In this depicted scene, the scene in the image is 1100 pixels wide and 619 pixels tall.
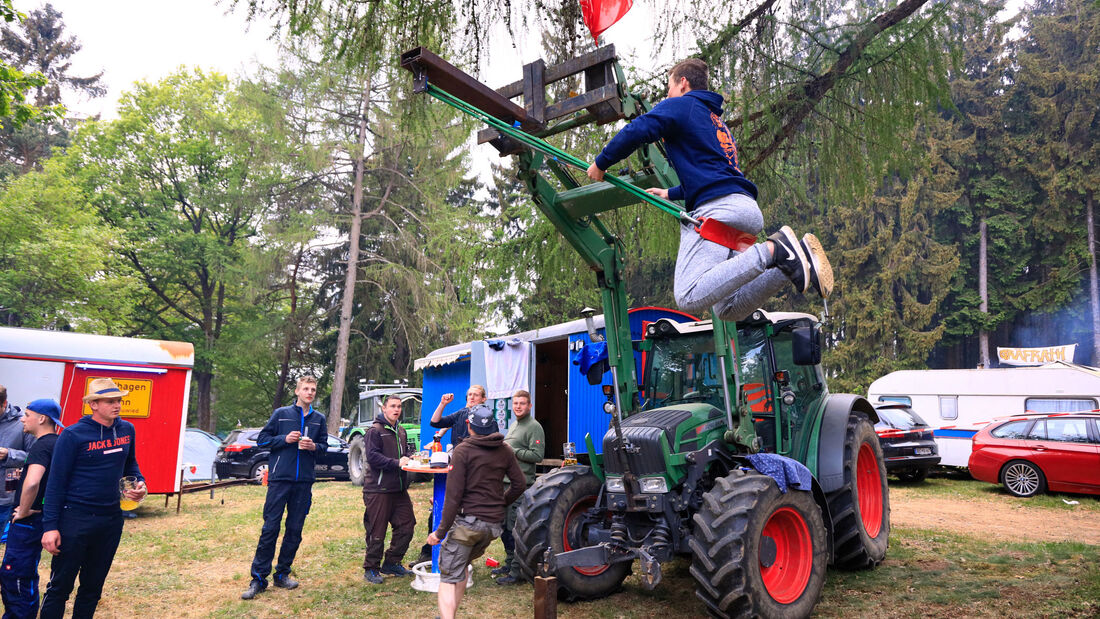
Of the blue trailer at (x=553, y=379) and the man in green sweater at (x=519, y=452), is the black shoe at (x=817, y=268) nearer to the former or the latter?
the man in green sweater at (x=519, y=452)

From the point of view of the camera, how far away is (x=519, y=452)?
22.7ft

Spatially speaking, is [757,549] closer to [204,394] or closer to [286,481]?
[286,481]

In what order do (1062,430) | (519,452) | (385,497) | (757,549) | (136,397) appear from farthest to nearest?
1. (1062,430)
2. (136,397)
3. (385,497)
4. (519,452)
5. (757,549)

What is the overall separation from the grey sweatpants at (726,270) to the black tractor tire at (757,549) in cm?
181

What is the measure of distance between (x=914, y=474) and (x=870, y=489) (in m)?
8.29

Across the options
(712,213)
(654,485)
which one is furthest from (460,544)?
(712,213)

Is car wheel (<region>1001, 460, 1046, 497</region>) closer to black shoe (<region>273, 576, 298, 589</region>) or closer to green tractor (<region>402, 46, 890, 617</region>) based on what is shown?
green tractor (<region>402, 46, 890, 617</region>)

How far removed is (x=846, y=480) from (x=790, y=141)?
3096mm

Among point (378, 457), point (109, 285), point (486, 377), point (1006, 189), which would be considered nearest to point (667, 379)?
point (378, 457)

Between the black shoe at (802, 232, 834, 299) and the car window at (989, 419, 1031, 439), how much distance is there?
11.6m

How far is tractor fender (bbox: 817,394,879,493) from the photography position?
6121mm

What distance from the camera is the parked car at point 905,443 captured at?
44.5 ft

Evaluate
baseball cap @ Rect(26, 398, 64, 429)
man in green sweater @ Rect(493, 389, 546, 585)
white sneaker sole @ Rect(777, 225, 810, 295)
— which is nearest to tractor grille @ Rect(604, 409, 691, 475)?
man in green sweater @ Rect(493, 389, 546, 585)

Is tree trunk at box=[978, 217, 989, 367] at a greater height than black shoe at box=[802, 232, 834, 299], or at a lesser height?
greater
